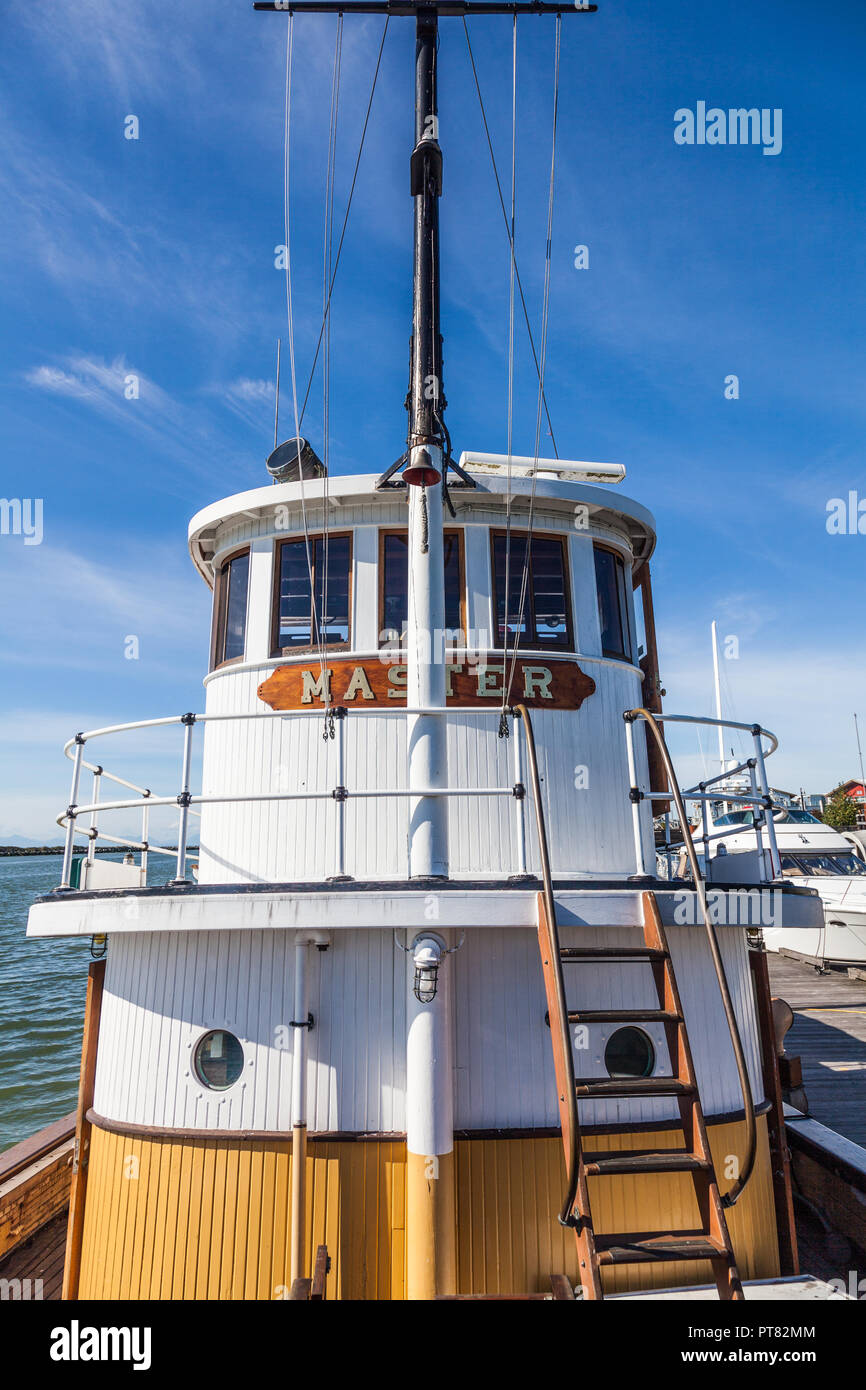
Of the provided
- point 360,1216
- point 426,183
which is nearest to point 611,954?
point 360,1216

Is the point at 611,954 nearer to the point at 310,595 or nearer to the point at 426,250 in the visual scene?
the point at 310,595

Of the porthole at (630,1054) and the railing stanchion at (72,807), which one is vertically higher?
the railing stanchion at (72,807)

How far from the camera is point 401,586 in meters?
7.17

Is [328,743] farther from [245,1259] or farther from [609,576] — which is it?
[245,1259]

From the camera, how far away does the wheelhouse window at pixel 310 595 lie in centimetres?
A: 717

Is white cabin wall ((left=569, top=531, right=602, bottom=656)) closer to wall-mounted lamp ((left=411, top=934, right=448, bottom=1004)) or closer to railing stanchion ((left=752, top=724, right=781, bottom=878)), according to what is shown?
railing stanchion ((left=752, top=724, right=781, bottom=878))

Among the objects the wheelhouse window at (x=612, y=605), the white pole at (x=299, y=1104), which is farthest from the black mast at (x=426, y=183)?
the white pole at (x=299, y=1104)

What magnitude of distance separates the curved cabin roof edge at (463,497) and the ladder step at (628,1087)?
4501 mm

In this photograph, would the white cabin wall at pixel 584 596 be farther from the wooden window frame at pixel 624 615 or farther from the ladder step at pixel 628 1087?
the ladder step at pixel 628 1087

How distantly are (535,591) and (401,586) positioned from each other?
47.5 inches

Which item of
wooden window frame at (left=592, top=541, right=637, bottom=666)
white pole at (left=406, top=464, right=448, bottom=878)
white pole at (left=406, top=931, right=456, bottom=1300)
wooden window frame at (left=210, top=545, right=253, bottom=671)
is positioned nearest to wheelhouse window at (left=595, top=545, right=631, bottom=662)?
wooden window frame at (left=592, top=541, right=637, bottom=666)

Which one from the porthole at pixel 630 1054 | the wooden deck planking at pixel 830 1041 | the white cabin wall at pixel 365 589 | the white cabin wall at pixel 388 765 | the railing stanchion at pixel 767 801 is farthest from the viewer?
the wooden deck planking at pixel 830 1041
